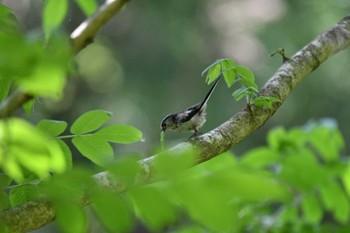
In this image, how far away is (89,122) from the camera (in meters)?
1.90

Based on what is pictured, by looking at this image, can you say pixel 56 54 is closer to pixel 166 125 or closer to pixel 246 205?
pixel 246 205

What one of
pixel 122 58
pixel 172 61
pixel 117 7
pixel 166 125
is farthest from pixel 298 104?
pixel 117 7

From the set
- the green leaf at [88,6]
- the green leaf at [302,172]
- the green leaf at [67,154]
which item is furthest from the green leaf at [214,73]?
the green leaf at [88,6]

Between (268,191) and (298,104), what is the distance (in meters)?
9.13

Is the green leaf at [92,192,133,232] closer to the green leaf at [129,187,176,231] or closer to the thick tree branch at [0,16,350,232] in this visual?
the green leaf at [129,187,176,231]

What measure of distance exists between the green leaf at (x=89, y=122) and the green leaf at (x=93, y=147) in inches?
0.9

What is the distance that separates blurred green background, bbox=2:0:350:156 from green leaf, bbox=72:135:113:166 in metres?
7.20

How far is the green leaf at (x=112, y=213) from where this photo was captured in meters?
0.98

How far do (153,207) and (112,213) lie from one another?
2.8 inches

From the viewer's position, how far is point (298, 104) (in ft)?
32.3

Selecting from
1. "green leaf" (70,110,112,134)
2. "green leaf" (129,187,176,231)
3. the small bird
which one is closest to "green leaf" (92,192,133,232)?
"green leaf" (129,187,176,231)

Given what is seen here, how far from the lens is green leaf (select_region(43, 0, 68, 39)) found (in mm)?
1171

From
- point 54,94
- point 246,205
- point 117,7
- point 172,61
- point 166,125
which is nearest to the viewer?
point 54,94

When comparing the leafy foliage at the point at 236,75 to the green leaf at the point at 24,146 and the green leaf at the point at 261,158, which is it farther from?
the green leaf at the point at 24,146
